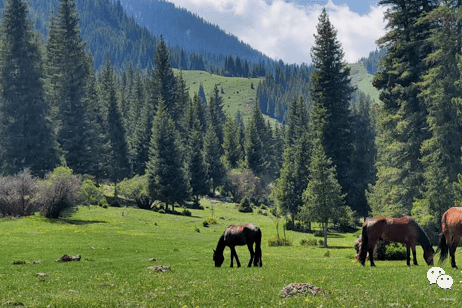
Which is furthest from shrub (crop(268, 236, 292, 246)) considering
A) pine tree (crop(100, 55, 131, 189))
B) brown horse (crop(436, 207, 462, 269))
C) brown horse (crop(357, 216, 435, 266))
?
pine tree (crop(100, 55, 131, 189))

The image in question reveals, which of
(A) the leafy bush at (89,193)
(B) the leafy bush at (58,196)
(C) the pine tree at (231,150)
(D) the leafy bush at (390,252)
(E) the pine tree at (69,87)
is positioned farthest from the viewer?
(C) the pine tree at (231,150)

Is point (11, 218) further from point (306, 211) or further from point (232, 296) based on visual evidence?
point (232, 296)

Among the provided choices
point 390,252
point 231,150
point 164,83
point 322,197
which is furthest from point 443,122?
point 164,83

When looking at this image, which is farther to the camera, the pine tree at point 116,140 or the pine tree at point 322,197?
the pine tree at point 116,140

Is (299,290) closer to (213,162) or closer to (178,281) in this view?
(178,281)

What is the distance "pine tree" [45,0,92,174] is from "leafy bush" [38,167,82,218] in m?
28.3

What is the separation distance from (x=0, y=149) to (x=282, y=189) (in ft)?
148

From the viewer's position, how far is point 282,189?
61406mm

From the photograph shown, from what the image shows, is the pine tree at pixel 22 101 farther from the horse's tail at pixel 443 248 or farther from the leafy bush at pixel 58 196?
the horse's tail at pixel 443 248

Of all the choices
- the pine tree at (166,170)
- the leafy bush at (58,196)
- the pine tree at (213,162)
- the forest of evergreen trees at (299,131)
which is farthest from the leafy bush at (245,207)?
the leafy bush at (58,196)

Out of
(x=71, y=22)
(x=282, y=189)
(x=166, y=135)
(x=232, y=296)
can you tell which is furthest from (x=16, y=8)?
(x=232, y=296)

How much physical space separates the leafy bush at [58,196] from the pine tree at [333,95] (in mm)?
37333

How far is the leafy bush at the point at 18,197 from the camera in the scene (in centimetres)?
4772

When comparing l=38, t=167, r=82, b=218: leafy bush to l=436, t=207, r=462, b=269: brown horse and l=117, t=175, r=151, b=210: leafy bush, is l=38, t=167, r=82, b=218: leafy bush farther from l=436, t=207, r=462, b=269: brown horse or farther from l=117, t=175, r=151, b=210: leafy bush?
l=436, t=207, r=462, b=269: brown horse
